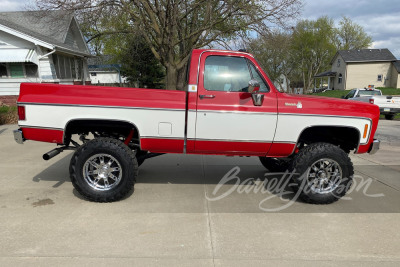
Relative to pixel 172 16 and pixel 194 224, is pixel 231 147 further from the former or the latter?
→ pixel 172 16

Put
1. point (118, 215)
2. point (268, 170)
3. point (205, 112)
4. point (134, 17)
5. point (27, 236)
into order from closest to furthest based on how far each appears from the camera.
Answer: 1. point (27, 236)
2. point (118, 215)
3. point (205, 112)
4. point (268, 170)
5. point (134, 17)

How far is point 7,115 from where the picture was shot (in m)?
11.8

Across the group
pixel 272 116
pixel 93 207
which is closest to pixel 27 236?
pixel 93 207

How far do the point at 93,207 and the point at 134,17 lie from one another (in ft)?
46.5

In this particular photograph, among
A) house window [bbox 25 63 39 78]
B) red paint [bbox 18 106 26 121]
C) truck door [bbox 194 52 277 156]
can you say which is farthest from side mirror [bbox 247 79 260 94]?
house window [bbox 25 63 39 78]

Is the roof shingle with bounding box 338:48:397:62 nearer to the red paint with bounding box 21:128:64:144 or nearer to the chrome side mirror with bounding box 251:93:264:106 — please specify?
the chrome side mirror with bounding box 251:93:264:106

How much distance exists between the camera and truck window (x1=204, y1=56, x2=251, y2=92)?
401 centimetres

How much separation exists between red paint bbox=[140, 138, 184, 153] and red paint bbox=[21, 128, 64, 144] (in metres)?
1.12

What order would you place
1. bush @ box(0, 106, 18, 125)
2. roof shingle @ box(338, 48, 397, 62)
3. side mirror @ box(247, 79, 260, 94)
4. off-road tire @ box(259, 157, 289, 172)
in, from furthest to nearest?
roof shingle @ box(338, 48, 397, 62) < bush @ box(0, 106, 18, 125) < off-road tire @ box(259, 157, 289, 172) < side mirror @ box(247, 79, 260, 94)

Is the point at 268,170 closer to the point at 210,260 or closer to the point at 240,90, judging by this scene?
the point at 240,90

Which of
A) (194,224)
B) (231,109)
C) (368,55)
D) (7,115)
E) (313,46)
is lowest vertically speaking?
(194,224)

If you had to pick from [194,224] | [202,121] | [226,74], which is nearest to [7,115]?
[202,121]

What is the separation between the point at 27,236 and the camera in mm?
3172

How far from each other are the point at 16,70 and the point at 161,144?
14.4 meters
